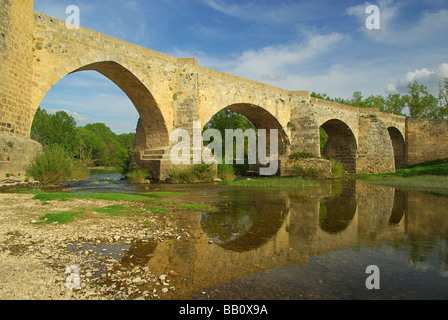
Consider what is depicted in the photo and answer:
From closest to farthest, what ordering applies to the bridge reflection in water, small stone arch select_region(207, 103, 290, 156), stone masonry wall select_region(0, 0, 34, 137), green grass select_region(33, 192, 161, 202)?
the bridge reflection in water < green grass select_region(33, 192, 161, 202) < stone masonry wall select_region(0, 0, 34, 137) < small stone arch select_region(207, 103, 290, 156)

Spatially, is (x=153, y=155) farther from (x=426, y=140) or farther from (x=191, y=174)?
(x=426, y=140)

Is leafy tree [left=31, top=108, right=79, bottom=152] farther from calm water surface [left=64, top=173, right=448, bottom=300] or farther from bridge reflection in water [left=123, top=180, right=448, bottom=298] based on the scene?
calm water surface [left=64, top=173, right=448, bottom=300]

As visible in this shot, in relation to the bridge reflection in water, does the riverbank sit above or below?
above

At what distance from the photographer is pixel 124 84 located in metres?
14.2

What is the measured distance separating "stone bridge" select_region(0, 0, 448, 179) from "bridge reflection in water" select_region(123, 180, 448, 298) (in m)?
7.08

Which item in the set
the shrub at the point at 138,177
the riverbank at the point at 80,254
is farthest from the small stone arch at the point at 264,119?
the riverbank at the point at 80,254

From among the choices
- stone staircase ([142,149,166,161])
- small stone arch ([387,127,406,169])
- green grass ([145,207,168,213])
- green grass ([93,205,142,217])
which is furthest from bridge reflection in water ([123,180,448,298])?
small stone arch ([387,127,406,169])

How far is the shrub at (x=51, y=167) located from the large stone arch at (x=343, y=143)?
19.8 m

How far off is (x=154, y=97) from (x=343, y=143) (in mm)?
18414

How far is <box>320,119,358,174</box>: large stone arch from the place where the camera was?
83.1 ft

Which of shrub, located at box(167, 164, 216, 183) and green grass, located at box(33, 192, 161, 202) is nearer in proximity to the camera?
green grass, located at box(33, 192, 161, 202)

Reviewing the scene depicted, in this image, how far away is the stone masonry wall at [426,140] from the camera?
28.3 meters
